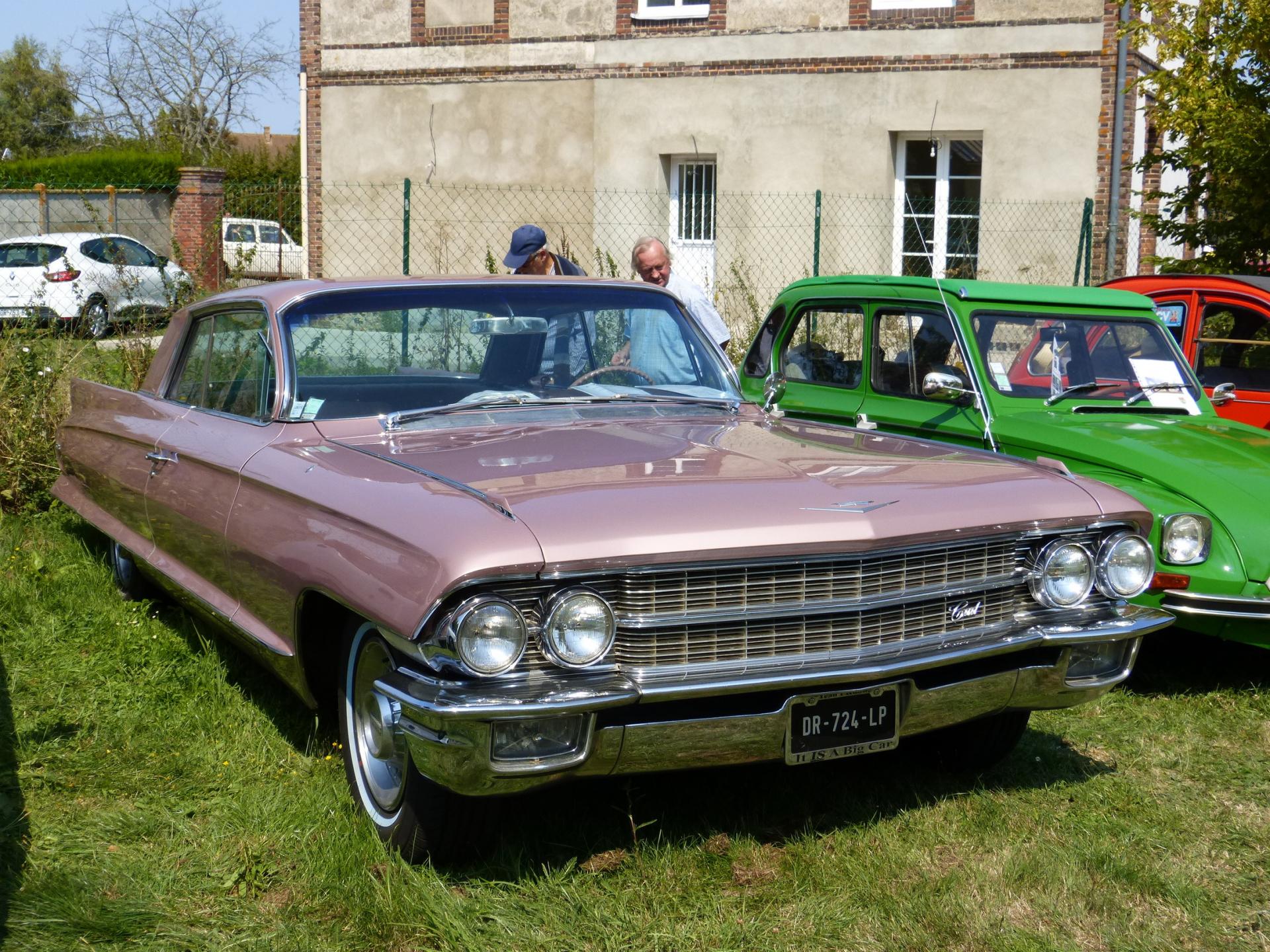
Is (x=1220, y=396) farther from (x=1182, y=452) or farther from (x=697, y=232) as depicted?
(x=697, y=232)

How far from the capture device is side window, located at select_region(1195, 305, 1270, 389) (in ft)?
25.6

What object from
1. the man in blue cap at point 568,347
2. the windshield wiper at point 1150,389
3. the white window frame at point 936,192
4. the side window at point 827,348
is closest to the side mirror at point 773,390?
the man in blue cap at point 568,347

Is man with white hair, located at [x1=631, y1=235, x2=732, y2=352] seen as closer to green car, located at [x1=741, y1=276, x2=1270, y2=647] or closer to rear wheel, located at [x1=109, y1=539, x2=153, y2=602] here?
green car, located at [x1=741, y1=276, x2=1270, y2=647]

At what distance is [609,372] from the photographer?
4746 millimetres

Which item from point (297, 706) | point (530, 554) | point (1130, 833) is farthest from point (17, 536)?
point (1130, 833)

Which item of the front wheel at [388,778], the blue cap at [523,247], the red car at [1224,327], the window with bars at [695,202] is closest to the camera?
the front wheel at [388,778]

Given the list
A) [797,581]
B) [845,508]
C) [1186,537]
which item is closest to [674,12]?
[1186,537]

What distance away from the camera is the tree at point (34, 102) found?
56031mm

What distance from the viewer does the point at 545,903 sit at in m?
3.35

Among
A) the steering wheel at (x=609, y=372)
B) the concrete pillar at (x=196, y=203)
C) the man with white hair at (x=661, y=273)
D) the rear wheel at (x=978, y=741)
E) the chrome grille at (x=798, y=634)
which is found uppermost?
the concrete pillar at (x=196, y=203)

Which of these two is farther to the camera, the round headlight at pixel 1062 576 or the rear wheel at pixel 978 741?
the rear wheel at pixel 978 741

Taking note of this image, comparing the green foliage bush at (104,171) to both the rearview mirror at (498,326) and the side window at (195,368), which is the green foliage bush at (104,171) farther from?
the rearview mirror at (498,326)

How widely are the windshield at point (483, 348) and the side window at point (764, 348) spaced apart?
106 inches

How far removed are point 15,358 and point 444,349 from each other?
450 centimetres
